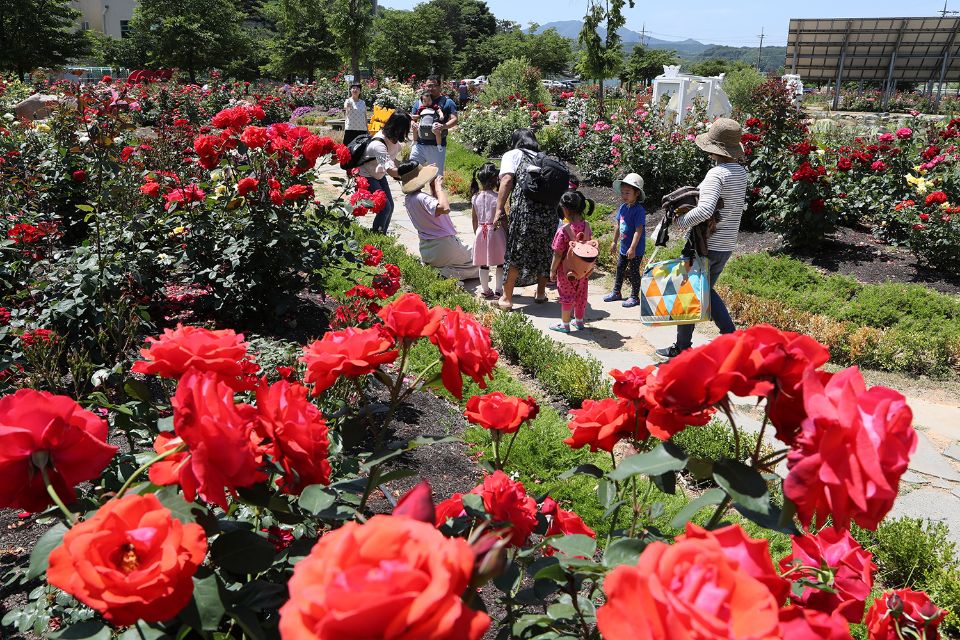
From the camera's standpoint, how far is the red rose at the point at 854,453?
2.50 feet

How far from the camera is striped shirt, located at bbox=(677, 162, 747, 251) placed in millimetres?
4695

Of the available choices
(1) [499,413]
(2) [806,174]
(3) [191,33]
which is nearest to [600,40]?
(2) [806,174]

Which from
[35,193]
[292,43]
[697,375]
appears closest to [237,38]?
[292,43]

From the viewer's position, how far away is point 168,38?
30812 mm

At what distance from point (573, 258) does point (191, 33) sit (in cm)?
3133

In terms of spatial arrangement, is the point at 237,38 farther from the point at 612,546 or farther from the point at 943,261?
the point at 612,546

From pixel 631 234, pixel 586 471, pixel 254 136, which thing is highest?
pixel 254 136

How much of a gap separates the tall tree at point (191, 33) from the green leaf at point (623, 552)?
3366 cm

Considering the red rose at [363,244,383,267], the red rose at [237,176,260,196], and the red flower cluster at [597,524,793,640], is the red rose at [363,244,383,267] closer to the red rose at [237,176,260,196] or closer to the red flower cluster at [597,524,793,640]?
the red rose at [237,176,260,196]

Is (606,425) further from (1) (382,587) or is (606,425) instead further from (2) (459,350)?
(1) (382,587)

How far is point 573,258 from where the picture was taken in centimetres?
543

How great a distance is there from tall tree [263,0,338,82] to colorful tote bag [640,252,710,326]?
114 ft

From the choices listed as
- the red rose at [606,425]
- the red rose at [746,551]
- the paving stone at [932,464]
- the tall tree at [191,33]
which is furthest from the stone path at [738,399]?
the tall tree at [191,33]

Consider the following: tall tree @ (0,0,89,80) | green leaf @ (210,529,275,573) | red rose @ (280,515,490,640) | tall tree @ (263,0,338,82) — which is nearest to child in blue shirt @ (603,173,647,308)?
green leaf @ (210,529,275,573)
